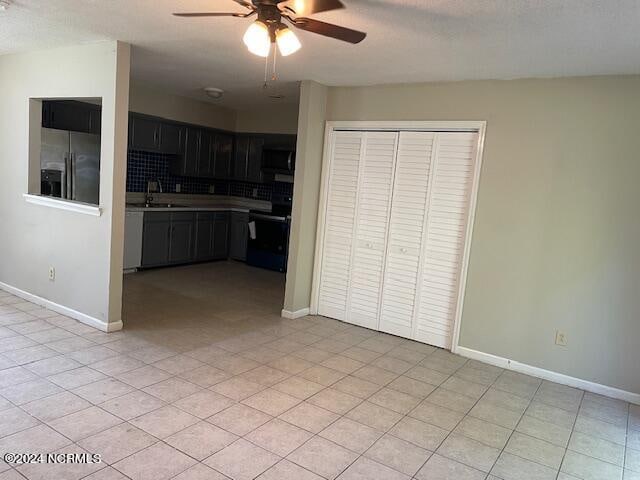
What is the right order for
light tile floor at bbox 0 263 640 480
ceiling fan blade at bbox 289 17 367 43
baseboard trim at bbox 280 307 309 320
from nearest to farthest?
ceiling fan blade at bbox 289 17 367 43 → light tile floor at bbox 0 263 640 480 → baseboard trim at bbox 280 307 309 320

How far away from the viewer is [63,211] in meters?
4.05

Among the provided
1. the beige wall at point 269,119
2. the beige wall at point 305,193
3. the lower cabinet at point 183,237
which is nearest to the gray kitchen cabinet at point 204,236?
the lower cabinet at point 183,237

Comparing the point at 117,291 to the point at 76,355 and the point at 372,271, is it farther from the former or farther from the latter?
the point at 372,271

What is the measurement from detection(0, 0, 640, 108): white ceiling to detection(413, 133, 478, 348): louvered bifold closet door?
1.94 feet

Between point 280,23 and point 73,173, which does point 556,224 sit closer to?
point 280,23

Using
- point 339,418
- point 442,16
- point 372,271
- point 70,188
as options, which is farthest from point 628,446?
point 70,188

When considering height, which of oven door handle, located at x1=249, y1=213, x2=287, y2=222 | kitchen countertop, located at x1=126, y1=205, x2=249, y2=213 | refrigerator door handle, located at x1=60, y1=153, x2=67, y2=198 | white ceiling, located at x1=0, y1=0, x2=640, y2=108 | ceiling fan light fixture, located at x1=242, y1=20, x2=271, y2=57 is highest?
white ceiling, located at x1=0, y1=0, x2=640, y2=108

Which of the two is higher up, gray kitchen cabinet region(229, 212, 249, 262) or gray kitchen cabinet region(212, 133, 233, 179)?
gray kitchen cabinet region(212, 133, 233, 179)

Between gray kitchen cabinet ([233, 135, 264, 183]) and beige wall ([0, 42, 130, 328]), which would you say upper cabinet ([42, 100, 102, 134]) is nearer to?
beige wall ([0, 42, 130, 328])

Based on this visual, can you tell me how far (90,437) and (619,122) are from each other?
3902 millimetres

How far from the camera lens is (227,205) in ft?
25.2

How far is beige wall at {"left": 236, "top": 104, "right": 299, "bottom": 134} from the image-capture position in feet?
21.8

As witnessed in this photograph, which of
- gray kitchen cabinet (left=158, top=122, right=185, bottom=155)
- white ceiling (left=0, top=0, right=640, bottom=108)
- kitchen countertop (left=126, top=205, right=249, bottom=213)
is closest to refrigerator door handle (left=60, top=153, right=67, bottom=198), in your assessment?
kitchen countertop (left=126, top=205, right=249, bottom=213)

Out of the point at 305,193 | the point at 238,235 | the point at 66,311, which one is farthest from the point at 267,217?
the point at 66,311
